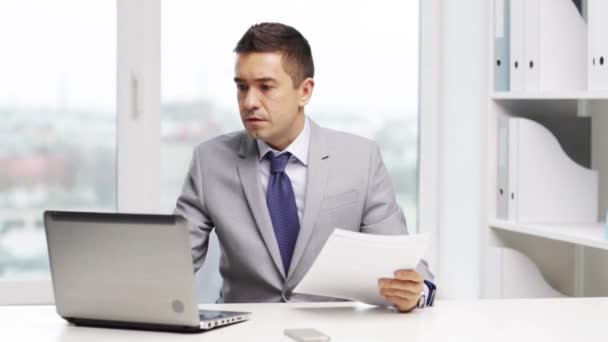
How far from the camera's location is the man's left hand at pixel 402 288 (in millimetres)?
2064

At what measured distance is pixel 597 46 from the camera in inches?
112

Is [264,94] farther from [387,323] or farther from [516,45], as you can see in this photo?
[516,45]

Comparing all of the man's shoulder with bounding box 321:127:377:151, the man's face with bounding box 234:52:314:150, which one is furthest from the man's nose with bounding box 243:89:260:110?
the man's shoulder with bounding box 321:127:377:151

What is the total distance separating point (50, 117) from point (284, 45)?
128cm

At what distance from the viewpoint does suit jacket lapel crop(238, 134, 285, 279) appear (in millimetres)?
2459

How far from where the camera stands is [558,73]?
308cm

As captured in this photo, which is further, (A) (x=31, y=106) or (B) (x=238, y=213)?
(A) (x=31, y=106)

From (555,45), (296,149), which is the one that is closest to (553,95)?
(555,45)

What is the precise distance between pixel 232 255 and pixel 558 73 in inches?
46.9

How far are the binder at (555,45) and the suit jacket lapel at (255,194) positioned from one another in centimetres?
99

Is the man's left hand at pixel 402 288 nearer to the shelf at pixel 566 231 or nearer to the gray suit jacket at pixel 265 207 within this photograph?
the gray suit jacket at pixel 265 207

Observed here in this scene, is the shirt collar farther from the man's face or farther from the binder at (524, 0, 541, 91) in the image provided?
the binder at (524, 0, 541, 91)

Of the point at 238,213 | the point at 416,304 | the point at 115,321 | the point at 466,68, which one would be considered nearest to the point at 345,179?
the point at 238,213

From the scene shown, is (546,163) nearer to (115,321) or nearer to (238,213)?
(238,213)
